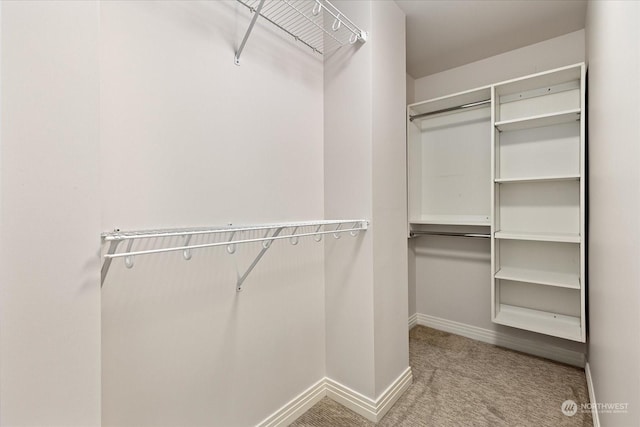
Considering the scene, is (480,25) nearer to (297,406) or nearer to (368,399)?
(368,399)

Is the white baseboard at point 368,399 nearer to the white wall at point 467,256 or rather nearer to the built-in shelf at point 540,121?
the white wall at point 467,256

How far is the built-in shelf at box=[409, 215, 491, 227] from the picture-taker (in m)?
2.49

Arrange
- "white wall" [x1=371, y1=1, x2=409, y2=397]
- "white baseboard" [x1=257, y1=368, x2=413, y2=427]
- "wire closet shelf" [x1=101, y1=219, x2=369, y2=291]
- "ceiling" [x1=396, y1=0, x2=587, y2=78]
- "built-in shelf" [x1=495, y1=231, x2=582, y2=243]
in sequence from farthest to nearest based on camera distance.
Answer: "built-in shelf" [x1=495, y1=231, x2=582, y2=243] → "ceiling" [x1=396, y1=0, x2=587, y2=78] → "white wall" [x1=371, y1=1, x2=409, y2=397] → "white baseboard" [x1=257, y1=368, x2=413, y2=427] → "wire closet shelf" [x1=101, y1=219, x2=369, y2=291]

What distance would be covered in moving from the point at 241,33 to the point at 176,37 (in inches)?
13.5

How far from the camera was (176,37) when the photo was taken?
1.17m

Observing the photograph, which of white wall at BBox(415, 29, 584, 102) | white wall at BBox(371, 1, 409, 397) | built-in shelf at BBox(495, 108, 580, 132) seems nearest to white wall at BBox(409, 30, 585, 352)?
white wall at BBox(415, 29, 584, 102)

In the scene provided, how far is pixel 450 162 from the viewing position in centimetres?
278

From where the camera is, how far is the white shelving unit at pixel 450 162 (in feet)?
8.45

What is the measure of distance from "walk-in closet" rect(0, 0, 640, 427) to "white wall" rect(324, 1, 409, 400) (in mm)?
15

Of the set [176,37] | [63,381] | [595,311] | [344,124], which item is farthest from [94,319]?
[595,311]

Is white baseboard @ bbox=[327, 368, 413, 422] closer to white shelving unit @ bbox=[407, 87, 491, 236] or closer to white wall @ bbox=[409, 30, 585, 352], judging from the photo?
white wall @ bbox=[409, 30, 585, 352]

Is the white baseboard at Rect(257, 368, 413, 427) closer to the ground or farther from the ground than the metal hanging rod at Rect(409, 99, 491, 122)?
closer to the ground

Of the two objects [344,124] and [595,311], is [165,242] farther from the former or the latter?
[595,311]

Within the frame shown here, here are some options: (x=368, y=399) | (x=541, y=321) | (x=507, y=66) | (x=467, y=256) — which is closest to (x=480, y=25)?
(x=507, y=66)
